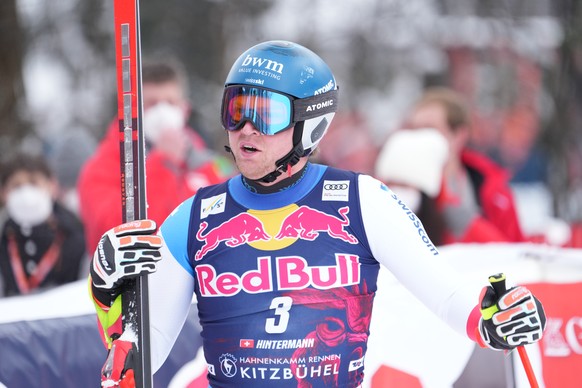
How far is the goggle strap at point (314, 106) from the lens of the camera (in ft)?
10.6

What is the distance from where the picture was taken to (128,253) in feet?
9.59

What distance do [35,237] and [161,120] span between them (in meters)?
1.17

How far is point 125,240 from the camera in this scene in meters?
2.93

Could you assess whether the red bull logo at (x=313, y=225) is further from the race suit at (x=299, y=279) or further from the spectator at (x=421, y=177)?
the spectator at (x=421, y=177)

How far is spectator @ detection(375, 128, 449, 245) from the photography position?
6324 mm

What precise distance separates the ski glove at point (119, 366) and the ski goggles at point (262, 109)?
31.1 inches

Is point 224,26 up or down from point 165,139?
down

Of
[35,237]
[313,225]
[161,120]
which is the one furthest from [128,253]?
[35,237]

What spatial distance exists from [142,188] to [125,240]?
0.75 feet

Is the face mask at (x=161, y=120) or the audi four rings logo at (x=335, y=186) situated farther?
the face mask at (x=161, y=120)

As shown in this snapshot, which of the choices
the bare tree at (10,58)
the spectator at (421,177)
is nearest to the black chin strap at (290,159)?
the spectator at (421,177)

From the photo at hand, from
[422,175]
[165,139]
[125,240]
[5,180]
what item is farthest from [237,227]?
[5,180]

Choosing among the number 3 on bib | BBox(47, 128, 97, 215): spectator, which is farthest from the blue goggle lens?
BBox(47, 128, 97, 215): spectator

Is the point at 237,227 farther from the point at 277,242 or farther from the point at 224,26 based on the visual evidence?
the point at 224,26
